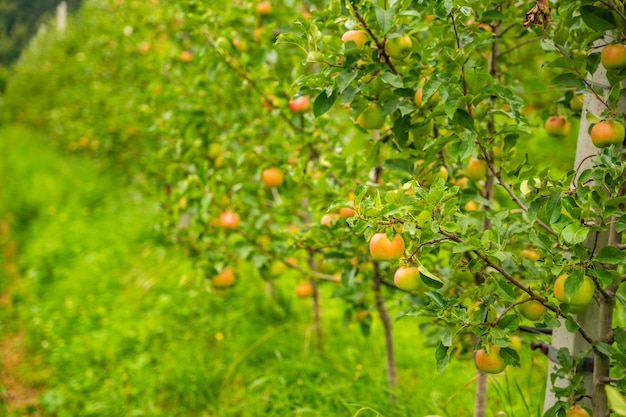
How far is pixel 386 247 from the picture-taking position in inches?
48.4

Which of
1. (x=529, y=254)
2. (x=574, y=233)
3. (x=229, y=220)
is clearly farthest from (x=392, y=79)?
(x=229, y=220)

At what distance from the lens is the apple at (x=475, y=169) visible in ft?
5.64


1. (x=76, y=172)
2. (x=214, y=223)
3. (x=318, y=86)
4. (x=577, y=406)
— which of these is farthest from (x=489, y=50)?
(x=76, y=172)

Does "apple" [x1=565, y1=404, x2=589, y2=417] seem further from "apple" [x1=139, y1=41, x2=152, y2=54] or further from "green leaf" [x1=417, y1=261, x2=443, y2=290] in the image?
"apple" [x1=139, y1=41, x2=152, y2=54]

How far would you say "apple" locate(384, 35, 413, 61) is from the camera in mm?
1404

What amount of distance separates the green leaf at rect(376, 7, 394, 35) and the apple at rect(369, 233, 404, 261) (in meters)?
0.47

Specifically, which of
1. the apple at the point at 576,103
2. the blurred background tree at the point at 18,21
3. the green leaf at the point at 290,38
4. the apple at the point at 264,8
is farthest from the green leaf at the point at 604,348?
the blurred background tree at the point at 18,21

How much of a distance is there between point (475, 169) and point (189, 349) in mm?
2018

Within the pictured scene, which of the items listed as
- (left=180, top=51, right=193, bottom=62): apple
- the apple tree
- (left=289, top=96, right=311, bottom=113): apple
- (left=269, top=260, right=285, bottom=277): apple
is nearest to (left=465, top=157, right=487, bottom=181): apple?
the apple tree

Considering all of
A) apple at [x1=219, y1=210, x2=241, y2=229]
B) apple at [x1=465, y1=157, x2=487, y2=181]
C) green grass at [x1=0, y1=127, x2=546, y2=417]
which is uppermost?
apple at [x1=465, y1=157, x2=487, y2=181]

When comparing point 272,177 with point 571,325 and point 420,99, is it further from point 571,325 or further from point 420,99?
point 571,325

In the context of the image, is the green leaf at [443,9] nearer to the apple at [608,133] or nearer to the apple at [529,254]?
the apple at [608,133]

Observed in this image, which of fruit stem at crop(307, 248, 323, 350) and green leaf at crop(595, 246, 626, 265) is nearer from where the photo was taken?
green leaf at crop(595, 246, 626, 265)

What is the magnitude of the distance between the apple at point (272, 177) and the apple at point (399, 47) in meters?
1.01
